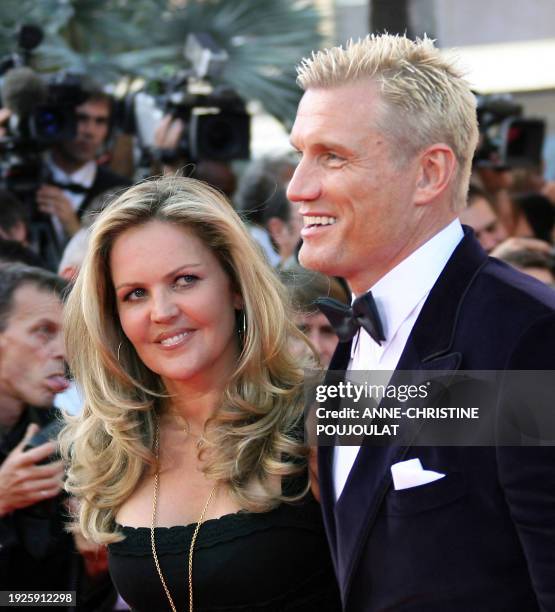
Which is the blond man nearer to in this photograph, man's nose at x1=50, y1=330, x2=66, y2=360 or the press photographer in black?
man's nose at x1=50, y1=330, x2=66, y2=360

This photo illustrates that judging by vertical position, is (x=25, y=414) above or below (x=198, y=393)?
below

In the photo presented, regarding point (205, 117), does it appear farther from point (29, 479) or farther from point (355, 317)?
point (355, 317)

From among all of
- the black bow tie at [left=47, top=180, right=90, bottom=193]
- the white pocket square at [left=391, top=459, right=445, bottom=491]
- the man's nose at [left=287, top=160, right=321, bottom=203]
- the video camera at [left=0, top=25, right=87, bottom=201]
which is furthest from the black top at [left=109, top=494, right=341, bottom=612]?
the black bow tie at [left=47, top=180, right=90, bottom=193]

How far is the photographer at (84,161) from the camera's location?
5.68 meters

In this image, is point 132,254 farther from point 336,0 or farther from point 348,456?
point 336,0

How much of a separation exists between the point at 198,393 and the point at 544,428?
1.16m

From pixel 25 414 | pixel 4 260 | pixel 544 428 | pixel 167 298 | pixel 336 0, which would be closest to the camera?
pixel 544 428

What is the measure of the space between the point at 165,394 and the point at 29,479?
49 cm

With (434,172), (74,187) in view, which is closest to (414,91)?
(434,172)

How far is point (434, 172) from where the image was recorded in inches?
83.0

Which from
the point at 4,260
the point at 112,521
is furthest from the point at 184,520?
the point at 4,260

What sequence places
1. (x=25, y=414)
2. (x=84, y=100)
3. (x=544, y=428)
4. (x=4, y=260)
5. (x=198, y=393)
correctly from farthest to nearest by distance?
(x=84, y=100), (x=4, y=260), (x=25, y=414), (x=198, y=393), (x=544, y=428)

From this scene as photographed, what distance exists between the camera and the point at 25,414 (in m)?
3.36

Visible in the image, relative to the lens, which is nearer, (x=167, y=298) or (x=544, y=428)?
(x=544, y=428)
